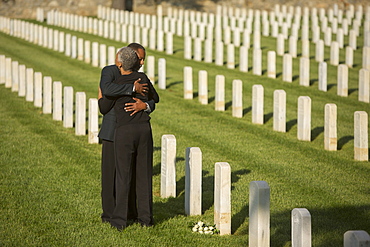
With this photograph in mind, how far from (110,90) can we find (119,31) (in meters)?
18.5

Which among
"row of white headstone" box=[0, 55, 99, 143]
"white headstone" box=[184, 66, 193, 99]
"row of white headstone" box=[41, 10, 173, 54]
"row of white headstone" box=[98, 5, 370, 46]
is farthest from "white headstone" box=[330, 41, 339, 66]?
"row of white headstone" box=[0, 55, 99, 143]

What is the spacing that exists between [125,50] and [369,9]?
2419cm

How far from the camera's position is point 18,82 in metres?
15.9

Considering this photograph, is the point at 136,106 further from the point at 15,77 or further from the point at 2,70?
the point at 2,70

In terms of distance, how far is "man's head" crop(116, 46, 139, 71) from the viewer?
6.61 metres

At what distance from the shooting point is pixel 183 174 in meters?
9.40

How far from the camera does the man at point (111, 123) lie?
21.9 ft

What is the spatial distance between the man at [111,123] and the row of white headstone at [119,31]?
49.8 ft

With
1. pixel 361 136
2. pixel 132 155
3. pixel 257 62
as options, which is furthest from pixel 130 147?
pixel 257 62

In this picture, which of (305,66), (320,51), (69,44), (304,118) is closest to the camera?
(304,118)

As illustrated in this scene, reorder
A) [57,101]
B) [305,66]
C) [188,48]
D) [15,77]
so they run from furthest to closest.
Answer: [188,48], [305,66], [15,77], [57,101]

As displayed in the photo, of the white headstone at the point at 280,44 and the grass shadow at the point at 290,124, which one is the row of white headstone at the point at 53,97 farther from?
the white headstone at the point at 280,44

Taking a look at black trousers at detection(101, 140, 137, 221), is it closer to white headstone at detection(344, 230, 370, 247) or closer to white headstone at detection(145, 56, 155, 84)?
white headstone at detection(344, 230, 370, 247)

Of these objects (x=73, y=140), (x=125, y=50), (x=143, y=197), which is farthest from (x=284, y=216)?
(x=73, y=140)
